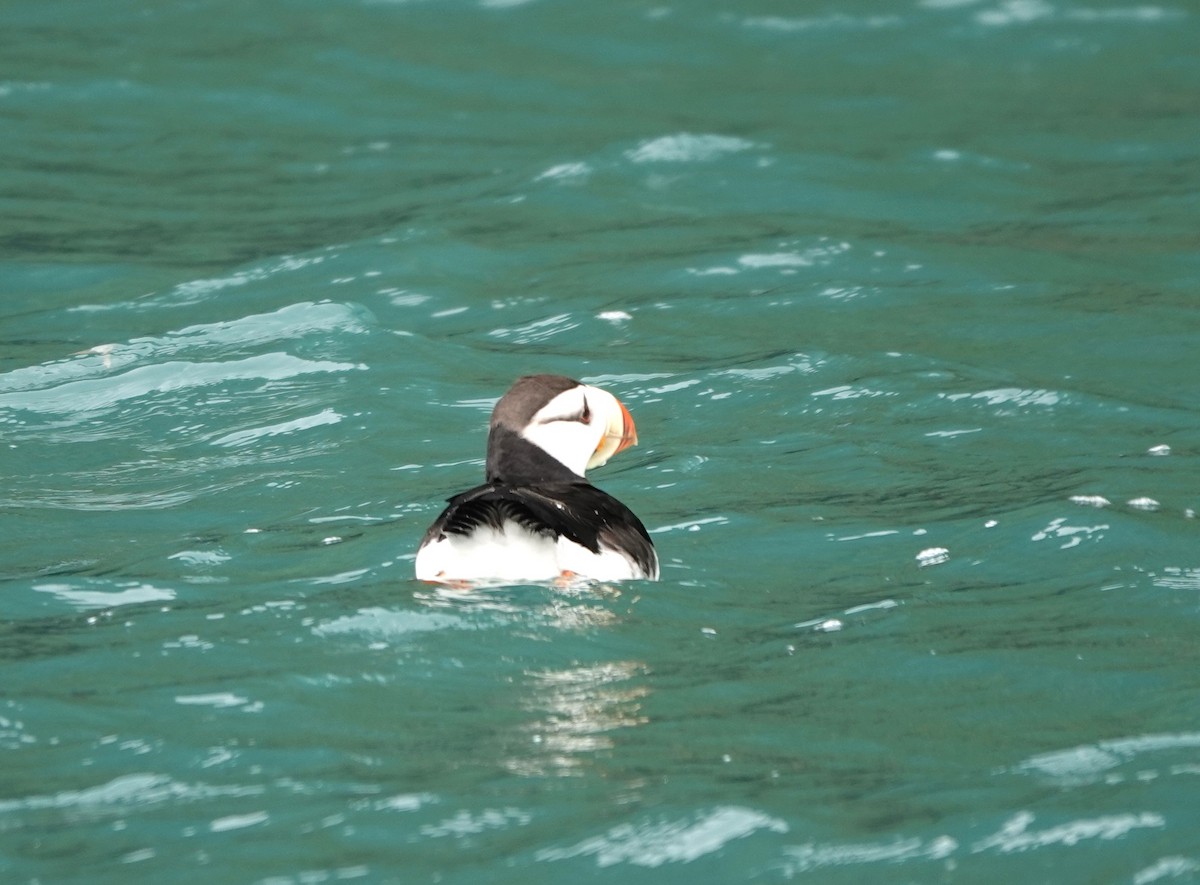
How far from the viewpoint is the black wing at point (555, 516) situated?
198 inches

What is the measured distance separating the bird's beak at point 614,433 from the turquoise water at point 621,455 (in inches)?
17.2

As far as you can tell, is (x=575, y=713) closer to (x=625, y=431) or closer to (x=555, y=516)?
(x=555, y=516)

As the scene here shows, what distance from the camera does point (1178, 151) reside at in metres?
12.0

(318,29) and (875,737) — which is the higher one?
(318,29)

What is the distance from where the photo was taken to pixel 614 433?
5.89 metres

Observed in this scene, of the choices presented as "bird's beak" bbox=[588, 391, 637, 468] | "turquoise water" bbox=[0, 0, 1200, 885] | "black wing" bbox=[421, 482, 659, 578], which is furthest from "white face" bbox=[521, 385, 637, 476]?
"turquoise water" bbox=[0, 0, 1200, 885]

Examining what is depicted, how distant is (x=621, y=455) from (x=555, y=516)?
2.27 m

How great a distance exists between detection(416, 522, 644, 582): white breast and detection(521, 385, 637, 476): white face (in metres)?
0.62

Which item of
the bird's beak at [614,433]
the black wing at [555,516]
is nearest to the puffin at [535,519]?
the black wing at [555,516]

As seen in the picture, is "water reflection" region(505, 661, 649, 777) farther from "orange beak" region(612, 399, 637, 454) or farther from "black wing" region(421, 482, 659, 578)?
"orange beak" region(612, 399, 637, 454)

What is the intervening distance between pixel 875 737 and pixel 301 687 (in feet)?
4.52

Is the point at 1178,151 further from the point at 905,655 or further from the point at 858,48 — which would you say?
the point at 905,655

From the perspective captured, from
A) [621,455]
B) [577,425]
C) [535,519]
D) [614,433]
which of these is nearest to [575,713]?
[535,519]

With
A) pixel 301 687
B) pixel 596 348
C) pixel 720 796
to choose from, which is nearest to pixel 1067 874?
pixel 720 796
